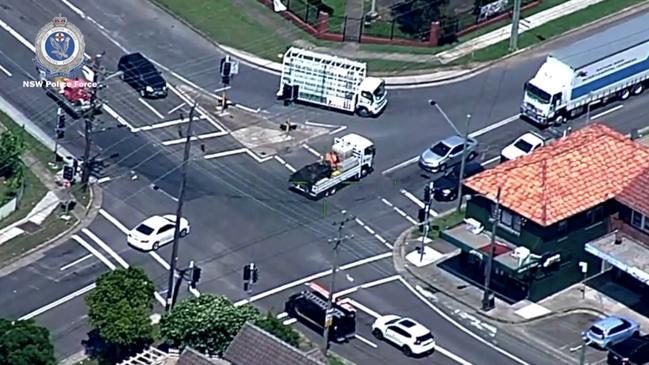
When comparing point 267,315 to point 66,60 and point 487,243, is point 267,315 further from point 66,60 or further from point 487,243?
point 66,60

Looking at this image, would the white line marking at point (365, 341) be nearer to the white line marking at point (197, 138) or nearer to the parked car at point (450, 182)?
the parked car at point (450, 182)

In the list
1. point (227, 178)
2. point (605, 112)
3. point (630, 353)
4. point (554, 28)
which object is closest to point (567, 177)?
point (630, 353)

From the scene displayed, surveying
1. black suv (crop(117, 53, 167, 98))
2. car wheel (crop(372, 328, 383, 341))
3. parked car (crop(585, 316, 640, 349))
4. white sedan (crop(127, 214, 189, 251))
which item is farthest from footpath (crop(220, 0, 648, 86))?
parked car (crop(585, 316, 640, 349))

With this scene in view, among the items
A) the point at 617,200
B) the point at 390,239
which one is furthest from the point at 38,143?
the point at 617,200

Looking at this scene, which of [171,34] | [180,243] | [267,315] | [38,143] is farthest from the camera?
[171,34]

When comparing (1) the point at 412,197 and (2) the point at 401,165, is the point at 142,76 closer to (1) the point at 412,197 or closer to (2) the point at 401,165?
(2) the point at 401,165

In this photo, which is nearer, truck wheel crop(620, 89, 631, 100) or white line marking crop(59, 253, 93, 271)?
white line marking crop(59, 253, 93, 271)

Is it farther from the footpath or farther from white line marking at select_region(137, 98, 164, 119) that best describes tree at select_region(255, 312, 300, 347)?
the footpath
